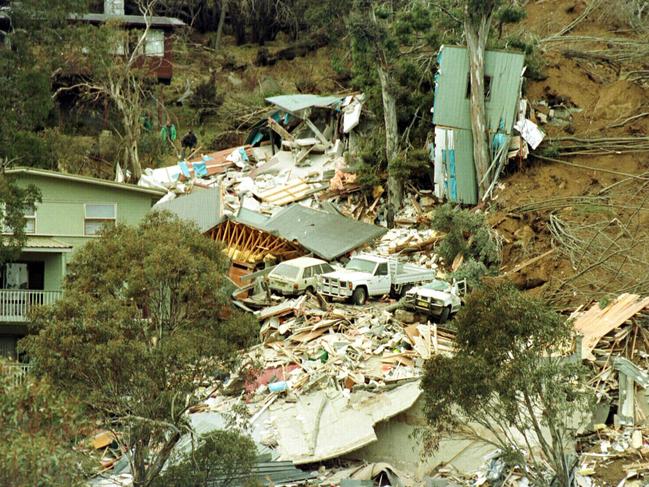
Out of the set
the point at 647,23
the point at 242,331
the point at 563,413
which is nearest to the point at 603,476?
the point at 563,413

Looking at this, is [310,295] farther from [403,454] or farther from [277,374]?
[403,454]

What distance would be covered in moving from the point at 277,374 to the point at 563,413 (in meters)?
10.1

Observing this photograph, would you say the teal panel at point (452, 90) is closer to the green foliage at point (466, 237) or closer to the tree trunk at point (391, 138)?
the tree trunk at point (391, 138)

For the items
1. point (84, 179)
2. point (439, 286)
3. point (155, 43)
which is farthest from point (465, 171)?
point (155, 43)

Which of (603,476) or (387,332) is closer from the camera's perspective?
(603,476)

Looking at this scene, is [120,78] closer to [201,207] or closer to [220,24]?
[201,207]

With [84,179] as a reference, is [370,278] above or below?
below

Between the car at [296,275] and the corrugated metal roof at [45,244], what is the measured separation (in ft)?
18.9

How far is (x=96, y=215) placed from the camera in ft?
133

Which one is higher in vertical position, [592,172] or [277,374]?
[592,172]

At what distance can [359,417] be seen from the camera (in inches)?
1186

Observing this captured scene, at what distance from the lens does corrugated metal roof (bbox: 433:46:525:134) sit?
43.8 metres

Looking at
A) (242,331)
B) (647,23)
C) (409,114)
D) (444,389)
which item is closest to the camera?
(444,389)

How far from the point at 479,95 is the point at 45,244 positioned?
13.8 m
